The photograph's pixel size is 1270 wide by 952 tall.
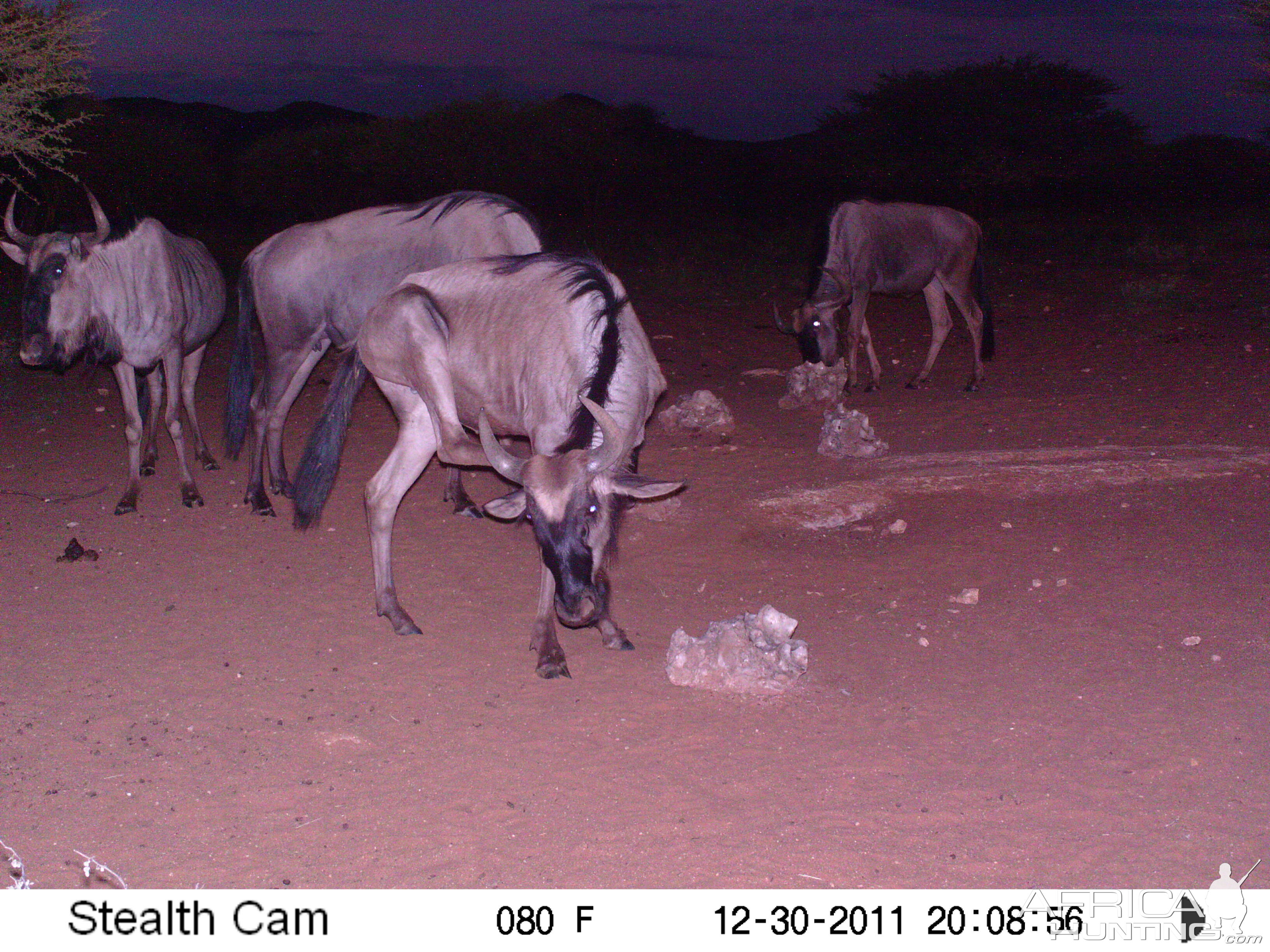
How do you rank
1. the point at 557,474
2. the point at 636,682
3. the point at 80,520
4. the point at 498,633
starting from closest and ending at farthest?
the point at 557,474, the point at 636,682, the point at 498,633, the point at 80,520

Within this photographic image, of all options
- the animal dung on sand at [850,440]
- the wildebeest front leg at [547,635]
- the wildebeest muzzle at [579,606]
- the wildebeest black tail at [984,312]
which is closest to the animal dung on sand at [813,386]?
the animal dung on sand at [850,440]

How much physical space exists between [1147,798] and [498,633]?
267cm

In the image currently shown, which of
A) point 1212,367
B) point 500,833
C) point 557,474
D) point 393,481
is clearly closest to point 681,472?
point 393,481

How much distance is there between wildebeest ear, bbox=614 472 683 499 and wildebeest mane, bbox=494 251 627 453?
226mm

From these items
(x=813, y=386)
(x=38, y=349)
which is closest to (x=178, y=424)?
(x=38, y=349)

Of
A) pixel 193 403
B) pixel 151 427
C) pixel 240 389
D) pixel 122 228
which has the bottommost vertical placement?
pixel 151 427

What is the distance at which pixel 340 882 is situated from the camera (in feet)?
10.1

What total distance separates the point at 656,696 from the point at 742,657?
1.22 ft

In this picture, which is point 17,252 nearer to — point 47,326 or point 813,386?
point 47,326

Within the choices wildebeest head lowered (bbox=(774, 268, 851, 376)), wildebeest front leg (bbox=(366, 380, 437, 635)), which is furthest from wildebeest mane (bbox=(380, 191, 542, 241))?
wildebeest head lowered (bbox=(774, 268, 851, 376))

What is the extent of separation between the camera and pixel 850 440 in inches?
286

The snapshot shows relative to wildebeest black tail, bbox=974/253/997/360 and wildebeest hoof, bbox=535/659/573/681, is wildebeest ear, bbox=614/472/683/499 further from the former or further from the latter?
wildebeest black tail, bbox=974/253/997/360

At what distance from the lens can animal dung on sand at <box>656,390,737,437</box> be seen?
26.5 feet

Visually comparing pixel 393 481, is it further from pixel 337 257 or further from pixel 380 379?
pixel 337 257
